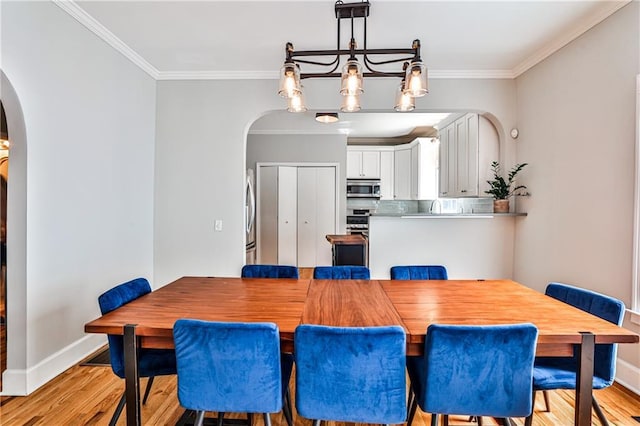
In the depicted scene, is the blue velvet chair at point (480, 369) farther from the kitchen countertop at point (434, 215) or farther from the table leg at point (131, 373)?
the kitchen countertop at point (434, 215)

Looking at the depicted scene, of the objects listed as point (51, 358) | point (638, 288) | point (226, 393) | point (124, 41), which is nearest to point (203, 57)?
point (124, 41)

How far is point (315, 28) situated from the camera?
275 centimetres

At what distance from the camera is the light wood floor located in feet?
6.59

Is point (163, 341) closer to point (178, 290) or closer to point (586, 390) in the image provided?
point (178, 290)

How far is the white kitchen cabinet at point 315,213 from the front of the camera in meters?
6.51

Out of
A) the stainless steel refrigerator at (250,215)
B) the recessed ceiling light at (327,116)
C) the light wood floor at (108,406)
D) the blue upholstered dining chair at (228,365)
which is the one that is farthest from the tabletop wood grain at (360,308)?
the recessed ceiling light at (327,116)

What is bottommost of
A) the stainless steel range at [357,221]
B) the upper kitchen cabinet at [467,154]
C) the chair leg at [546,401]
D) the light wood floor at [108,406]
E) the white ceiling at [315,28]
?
the light wood floor at [108,406]

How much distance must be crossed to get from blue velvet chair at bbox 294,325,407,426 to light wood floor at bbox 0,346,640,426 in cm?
76

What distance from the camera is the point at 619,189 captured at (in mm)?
2396

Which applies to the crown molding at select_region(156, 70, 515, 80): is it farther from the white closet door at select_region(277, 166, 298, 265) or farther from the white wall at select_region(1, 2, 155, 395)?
the white closet door at select_region(277, 166, 298, 265)

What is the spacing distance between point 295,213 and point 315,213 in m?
0.37

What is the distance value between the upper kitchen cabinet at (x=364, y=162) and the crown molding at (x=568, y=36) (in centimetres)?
363

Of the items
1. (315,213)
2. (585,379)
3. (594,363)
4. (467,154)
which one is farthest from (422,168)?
(585,379)

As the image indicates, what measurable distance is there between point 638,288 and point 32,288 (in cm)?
384
